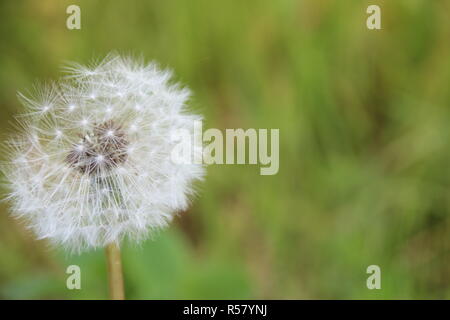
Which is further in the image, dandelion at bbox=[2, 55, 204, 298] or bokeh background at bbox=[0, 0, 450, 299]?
bokeh background at bbox=[0, 0, 450, 299]

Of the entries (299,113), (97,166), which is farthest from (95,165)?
(299,113)

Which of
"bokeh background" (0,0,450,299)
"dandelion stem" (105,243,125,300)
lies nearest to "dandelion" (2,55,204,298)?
"dandelion stem" (105,243,125,300)

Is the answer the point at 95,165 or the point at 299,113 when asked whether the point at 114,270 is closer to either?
the point at 95,165

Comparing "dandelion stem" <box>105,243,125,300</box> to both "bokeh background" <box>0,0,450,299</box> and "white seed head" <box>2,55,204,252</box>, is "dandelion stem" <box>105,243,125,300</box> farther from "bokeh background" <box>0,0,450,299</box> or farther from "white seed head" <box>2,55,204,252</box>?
"bokeh background" <box>0,0,450,299</box>

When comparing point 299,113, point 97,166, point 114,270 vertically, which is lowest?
point 114,270

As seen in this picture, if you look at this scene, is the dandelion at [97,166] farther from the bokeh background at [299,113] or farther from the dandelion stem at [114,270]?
the bokeh background at [299,113]

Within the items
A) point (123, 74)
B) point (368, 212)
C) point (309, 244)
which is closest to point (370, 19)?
point (368, 212)

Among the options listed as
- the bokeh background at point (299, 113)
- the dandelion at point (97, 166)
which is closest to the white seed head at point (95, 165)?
the dandelion at point (97, 166)
